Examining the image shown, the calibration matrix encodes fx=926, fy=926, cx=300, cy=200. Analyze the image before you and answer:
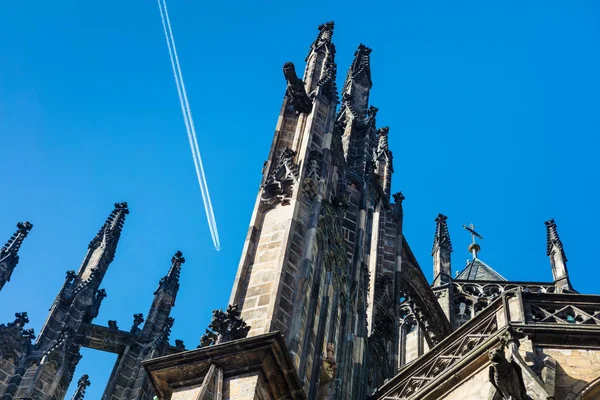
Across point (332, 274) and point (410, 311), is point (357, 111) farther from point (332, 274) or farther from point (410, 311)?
point (332, 274)

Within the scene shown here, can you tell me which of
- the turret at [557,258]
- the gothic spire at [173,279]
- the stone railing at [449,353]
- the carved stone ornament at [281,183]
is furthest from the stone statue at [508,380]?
the gothic spire at [173,279]

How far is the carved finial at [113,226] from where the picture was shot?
27.9 m

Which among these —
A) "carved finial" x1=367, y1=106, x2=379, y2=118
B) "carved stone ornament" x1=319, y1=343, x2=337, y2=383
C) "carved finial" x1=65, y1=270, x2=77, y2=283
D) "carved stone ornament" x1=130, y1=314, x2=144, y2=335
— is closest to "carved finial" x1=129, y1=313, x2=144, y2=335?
"carved stone ornament" x1=130, y1=314, x2=144, y2=335

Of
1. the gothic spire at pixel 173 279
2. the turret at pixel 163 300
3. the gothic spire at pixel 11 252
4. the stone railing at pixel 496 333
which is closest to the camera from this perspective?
the stone railing at pixel 496 333

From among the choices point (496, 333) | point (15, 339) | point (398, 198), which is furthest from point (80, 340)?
point (496, 333)

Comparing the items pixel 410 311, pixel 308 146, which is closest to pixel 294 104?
pixel 308 146

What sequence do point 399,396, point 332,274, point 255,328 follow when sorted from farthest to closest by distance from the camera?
point 332,274 < point 399,396 < point 255,328

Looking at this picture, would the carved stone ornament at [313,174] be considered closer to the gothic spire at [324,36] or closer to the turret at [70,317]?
the gothic spire at [324,36]

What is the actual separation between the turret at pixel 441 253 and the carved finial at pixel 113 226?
32.2 ft

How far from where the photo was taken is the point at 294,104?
1716 centimetres

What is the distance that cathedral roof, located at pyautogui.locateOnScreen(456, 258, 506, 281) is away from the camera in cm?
3456

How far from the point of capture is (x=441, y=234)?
30.3 metres

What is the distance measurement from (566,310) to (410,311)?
39.6 feet

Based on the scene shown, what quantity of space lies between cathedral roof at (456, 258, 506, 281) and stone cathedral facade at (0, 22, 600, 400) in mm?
6314
